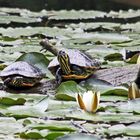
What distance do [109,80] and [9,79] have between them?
62cm

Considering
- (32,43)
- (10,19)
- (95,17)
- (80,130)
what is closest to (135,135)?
(80,130)

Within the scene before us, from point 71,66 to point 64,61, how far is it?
9cm

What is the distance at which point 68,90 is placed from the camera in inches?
133

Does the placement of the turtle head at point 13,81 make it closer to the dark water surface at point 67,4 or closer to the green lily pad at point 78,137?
the green lily pad at point 78,137

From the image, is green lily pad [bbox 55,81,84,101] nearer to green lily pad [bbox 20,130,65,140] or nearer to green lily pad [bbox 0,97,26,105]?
green lily pad [bbox 0,97,26,105]

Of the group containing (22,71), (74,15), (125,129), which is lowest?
(125,129)

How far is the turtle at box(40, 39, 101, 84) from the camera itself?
3.73m

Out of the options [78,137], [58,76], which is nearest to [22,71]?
[58,76]

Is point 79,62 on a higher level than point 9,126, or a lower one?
higher

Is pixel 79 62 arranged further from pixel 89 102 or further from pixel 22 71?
pixel 89 102

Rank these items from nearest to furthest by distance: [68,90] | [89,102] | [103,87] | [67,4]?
1. [89,102]
2. [68,90]
3. [103,87]
4. [67,4]

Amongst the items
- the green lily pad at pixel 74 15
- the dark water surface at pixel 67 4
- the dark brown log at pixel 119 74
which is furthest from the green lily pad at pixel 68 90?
the dark water surface at pixel 67 4

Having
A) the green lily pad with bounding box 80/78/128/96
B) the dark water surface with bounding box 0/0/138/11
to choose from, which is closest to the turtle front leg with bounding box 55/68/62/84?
the green lily pad with bounding box 80/78/128/96

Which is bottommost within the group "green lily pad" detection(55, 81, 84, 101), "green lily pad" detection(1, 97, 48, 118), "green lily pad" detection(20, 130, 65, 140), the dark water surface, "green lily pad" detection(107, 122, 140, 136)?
"green lily pad" detection(107, 122, 140, 136)
